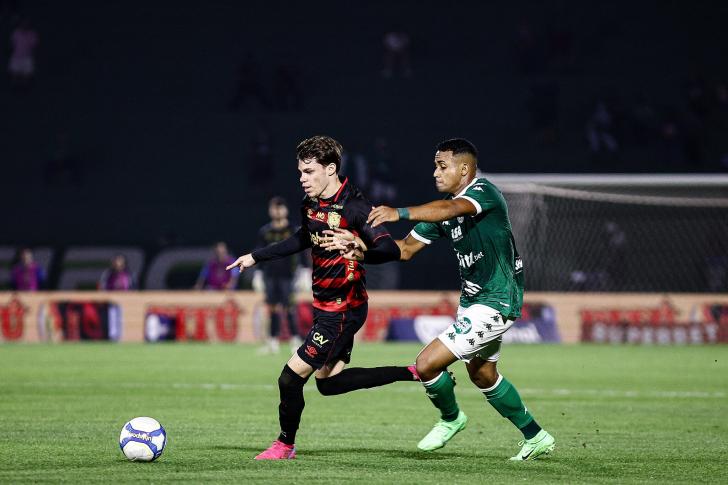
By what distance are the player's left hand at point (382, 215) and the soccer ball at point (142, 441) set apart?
6.58 ft

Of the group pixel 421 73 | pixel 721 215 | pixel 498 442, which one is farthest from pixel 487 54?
pixel 498 442

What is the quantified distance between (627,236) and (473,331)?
19.8m

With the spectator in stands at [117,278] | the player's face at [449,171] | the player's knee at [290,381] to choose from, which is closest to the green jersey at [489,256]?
the player's face at [449,171]

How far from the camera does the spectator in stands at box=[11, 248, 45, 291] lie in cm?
2628

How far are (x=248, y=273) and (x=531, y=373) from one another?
11609mm

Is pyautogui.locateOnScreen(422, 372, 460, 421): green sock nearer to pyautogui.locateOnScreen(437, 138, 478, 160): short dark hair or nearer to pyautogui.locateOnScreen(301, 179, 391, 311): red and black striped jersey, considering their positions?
pyautogui.locateOnScreen(301, 179, 391, 311): red and black striped jersey

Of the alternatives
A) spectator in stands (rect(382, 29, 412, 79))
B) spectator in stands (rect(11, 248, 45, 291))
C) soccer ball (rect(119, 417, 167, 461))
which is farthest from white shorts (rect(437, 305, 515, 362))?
spectator in stands (rect(382, 29, 412, 79))

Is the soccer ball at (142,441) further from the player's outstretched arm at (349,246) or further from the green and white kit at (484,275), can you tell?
the green and white kit at (484,275)

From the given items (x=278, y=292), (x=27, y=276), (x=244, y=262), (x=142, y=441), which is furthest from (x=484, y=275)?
(x=27, y=276)

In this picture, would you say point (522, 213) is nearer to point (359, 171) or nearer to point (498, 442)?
point (359, 171)

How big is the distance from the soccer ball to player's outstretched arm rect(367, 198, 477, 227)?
1982 mm

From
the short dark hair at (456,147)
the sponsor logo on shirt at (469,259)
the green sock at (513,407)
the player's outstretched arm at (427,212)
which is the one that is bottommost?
the green sock at (513,407)

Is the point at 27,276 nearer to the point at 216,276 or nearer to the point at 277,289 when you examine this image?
the point at 216,276

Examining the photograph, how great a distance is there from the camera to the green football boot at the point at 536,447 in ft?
26.3
